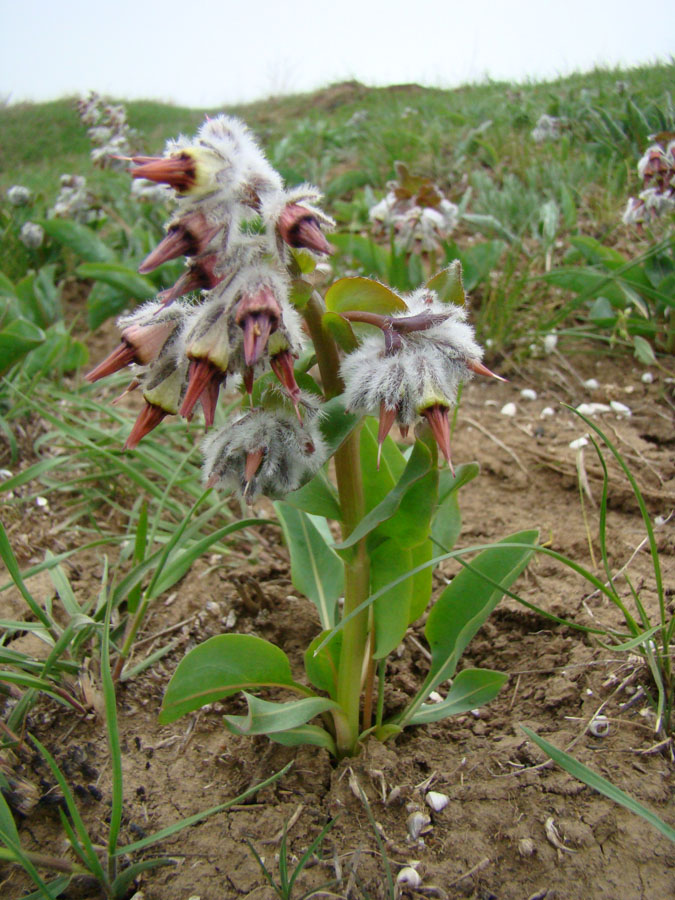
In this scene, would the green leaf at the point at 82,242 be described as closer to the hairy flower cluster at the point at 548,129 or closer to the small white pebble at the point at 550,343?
the small white pebble at the point at 550,343

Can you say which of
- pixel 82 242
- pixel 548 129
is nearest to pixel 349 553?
pixel 82 242

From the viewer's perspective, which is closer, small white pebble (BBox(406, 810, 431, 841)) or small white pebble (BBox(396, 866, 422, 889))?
small white pebble (BBox(396, 866, 422, 889))

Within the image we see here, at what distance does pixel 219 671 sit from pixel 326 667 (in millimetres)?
325

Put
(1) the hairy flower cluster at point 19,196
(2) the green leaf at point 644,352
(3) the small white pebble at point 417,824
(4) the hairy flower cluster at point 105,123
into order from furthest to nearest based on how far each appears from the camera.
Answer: (4) the hairy flower cluster at point 105,123, (1) the hairy flower cluster at point 19,196, (2) the green leaf at point 644,352, (3) the small white pebble at point 417,824

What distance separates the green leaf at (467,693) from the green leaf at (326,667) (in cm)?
21

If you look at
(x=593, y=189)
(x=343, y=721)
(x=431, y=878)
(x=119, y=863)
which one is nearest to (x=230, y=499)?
(x=343, y=721)

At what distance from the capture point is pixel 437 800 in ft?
4.63

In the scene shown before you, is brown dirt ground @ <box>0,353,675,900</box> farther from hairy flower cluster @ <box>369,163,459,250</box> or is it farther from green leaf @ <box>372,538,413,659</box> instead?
hairy flower cluster @ <box>369,163,459,250</box>

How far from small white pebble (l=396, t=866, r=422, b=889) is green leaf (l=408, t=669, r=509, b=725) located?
33 cm

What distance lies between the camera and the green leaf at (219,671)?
1.27 metres

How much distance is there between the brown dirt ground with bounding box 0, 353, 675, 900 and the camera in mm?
1254

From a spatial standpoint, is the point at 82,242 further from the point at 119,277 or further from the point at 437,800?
the point at 437,800

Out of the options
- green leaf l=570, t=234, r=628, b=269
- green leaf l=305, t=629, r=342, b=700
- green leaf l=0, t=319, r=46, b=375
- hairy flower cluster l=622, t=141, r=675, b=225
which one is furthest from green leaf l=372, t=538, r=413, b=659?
hairy flower cluster l=622, t=141, r=675, b=225

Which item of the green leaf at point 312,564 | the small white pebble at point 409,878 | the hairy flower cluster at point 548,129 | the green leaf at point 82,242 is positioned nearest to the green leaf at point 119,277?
the green leaf at point 82,242
